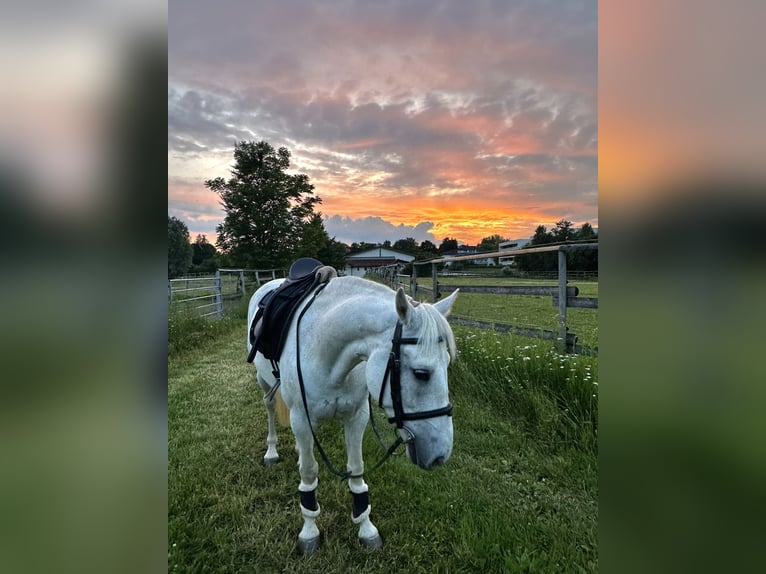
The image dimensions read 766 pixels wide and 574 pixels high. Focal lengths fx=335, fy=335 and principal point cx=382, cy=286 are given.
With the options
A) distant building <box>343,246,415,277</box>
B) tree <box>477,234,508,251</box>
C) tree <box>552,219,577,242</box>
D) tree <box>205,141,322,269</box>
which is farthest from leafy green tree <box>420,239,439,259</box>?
tree <box>552,219,577,242</box>

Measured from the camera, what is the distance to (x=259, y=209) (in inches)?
824

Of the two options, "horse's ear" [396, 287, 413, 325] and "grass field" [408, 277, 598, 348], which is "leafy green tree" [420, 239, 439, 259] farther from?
Result: "horse's ear" [396, 287, 413, 325]

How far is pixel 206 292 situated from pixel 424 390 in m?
10.6

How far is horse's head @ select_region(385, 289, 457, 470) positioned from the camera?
5.46 feet

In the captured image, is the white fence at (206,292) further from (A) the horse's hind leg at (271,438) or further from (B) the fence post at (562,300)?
(B) the fence post at (562,300)

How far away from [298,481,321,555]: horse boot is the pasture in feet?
0.18

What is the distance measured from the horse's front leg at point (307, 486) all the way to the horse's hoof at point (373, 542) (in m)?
0.32
